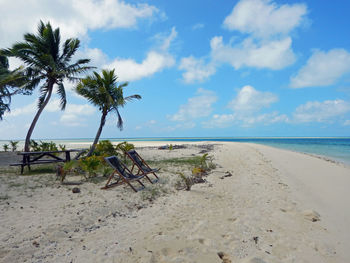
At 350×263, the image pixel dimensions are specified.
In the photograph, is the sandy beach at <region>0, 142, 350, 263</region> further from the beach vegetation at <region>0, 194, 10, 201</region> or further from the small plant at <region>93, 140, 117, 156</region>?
the small plant at <region>93, 140, 117, 156</region>

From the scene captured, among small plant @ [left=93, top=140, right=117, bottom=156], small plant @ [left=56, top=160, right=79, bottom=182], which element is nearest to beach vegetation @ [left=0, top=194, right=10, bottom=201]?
small plant @ [left=56, top=160, right=79, bottom=182]

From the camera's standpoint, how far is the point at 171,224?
11.6ft

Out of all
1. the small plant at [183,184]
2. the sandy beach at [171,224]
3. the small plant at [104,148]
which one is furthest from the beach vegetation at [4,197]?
the small plant at [104,148]

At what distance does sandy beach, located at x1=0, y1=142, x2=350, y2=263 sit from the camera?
2.68 meters

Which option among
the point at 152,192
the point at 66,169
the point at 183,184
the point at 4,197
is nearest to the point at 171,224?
the point at 152,192

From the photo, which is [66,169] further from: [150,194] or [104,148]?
[104,148]

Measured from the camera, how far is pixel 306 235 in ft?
10.8

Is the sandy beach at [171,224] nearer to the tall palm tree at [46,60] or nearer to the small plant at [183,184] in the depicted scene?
the small plant at [183,184]

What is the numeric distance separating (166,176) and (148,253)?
463 cm

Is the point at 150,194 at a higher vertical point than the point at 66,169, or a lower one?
lower

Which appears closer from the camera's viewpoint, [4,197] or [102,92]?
[4,197]

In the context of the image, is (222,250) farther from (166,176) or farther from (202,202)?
(166,176)

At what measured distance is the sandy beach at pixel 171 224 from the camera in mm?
2678

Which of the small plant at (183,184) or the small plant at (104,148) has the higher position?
the small plant at (104,148)
